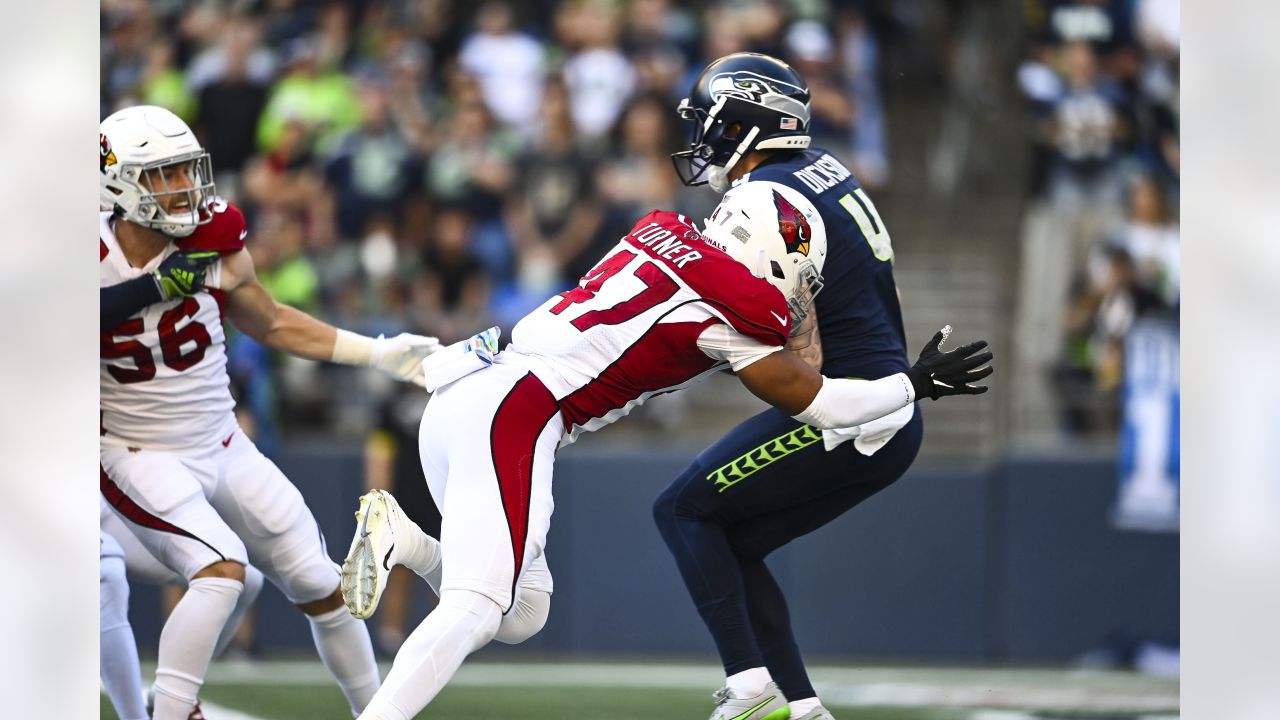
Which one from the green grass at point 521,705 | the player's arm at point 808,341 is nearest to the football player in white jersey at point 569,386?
the player's arm at point 808,341

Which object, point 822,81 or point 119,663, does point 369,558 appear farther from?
point 822,81

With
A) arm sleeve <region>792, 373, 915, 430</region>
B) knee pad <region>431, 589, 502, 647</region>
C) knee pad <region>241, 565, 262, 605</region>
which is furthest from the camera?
knee pad <region>241, 565, 262, 605</region>

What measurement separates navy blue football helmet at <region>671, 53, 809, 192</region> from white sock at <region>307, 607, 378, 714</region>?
1.62m

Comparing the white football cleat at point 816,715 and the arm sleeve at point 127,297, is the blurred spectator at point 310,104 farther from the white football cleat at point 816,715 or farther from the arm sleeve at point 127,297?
the white football cleat at point 816,715

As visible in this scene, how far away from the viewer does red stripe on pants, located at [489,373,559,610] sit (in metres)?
3.67

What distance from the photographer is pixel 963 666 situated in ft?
24.9

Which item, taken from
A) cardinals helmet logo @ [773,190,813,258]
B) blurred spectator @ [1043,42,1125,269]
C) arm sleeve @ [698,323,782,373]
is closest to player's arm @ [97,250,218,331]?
arm sleeve @ [698,323,782,373]

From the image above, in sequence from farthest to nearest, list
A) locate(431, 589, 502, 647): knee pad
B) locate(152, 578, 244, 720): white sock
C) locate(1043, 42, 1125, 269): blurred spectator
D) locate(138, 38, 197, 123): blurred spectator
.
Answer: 1. locate(138, 38, 197, 123): blurred spectator
2. locate(1043, 42, 1125, 269): blurred spectator
3. locate(152, 578, 244, 720): white sock
4. locate(431, 589, 502, 647): knee pad

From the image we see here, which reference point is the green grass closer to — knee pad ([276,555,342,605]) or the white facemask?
knee pad ([276,555,342,605])

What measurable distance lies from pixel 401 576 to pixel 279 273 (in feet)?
6.04

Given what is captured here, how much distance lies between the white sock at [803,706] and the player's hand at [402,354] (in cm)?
145

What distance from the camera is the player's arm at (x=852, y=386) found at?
3.79 metres
